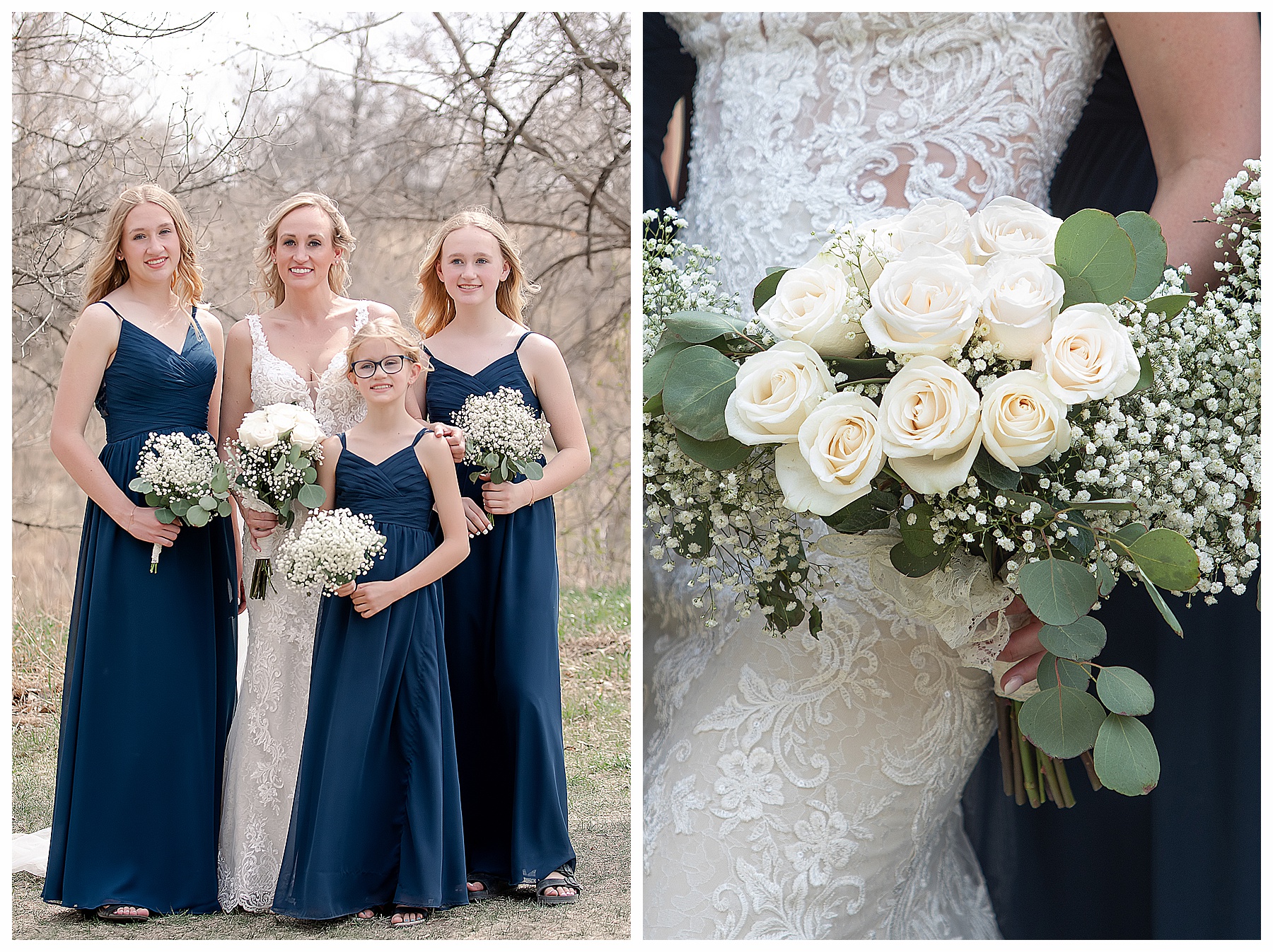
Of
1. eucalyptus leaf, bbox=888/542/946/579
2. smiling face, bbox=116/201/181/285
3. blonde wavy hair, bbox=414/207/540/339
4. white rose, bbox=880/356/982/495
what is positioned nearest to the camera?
white rose, bbox=880/356/982/495

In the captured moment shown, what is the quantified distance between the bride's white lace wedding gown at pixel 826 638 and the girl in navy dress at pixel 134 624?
1.06 meters

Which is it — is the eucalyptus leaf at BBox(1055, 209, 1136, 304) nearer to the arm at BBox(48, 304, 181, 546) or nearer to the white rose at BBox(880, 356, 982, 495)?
the white rose at BBox(880, 356, 982, 495)

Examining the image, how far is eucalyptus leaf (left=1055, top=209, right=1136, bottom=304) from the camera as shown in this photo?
5.25 feet

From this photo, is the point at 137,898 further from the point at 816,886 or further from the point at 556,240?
the point at 556,240

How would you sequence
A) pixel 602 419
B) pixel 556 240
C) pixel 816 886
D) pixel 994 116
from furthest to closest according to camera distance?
pixel 602 419, pixel 556 240, pixel 994 116, pixel 816 886

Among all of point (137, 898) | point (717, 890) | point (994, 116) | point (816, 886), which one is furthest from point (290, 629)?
point (994, 116)

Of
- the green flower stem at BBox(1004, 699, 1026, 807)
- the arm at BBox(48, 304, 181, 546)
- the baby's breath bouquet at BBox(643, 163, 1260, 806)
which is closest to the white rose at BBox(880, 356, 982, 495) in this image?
the baby's breath bouquet at BBox(643, 163, 1260, 806)

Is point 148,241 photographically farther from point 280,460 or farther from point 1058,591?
point 1058,591

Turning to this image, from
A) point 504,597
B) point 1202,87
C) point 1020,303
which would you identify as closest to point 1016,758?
point 1020,303

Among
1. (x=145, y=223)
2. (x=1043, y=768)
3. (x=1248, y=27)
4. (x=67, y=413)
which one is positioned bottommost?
(x=1043, y=768)

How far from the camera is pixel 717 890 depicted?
6.54 feet

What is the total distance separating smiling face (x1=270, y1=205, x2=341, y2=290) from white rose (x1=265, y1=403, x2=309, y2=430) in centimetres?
37

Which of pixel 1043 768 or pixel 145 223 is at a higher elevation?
pixel 145 223

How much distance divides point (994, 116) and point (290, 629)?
1.94 metres
